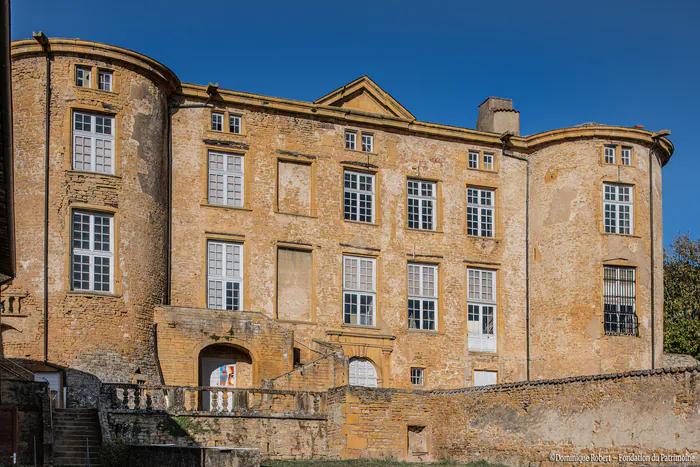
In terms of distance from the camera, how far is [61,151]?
1298 inches

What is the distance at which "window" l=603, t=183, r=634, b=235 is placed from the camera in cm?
4050

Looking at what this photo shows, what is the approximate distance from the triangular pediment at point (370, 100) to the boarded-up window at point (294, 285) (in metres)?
6.90

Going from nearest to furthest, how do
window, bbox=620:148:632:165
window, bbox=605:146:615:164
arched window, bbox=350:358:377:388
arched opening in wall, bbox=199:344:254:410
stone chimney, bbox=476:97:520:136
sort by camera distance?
arched opening in wall, bbox=199:344:254:410
arched window, bbox=350:358:377:388
window, bbox=605:146:615:164
window, bbox=620:148:632:165
stone chimney, bbox=476:97:520:136

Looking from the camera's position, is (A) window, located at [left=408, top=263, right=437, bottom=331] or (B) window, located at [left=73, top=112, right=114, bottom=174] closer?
(B) window, located at [left=73, top=112, right=114, bottom=174]

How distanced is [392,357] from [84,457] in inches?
604

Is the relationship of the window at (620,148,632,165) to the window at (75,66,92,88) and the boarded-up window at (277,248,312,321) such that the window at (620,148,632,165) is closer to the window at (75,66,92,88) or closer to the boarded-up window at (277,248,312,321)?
the boarded-up window at (277,248,312,321)

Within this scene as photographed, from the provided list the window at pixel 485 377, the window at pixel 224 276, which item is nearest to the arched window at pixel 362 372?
the window at pixel 485 377

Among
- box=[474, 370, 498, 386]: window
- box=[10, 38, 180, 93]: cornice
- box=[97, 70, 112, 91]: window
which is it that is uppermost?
box=[10, 38, 180, 93]: cornice

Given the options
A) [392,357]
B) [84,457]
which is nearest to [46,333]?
[84,457]

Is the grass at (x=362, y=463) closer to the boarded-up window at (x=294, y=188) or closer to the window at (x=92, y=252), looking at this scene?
the window at (x=92, y=252)

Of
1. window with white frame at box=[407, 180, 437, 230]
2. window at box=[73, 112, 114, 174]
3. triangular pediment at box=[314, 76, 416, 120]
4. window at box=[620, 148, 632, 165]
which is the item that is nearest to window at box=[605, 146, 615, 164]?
window at box=[620, 148, 632, 165]

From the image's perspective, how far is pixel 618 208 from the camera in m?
40.7

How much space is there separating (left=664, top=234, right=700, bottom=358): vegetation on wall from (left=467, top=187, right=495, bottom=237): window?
12.6 meters

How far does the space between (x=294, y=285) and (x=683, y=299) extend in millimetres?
22483
